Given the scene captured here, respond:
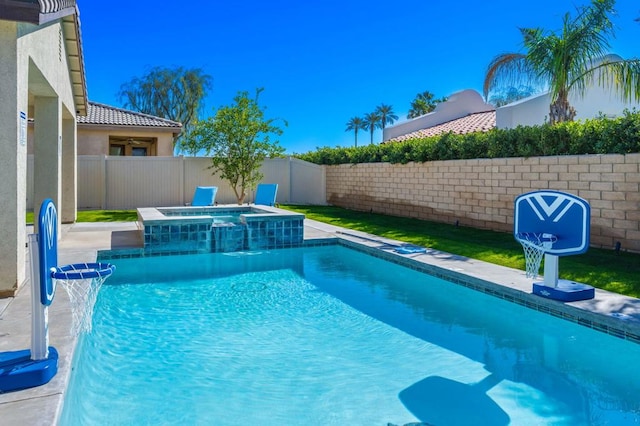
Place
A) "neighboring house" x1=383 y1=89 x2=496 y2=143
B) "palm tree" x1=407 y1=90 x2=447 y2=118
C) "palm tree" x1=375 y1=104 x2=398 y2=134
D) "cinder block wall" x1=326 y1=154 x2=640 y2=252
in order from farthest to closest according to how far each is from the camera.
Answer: "palm tree" x1=375 y1=104 x2=398 y2=134, "palm tree" x1=407 y1=90 x2=447 y2=118, "neighboring house" x1=383 y1=89 x2=496 y2=143, "cinder block wall" x1=326 y1=154 x2=640 y2=252

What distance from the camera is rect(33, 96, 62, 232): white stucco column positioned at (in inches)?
361

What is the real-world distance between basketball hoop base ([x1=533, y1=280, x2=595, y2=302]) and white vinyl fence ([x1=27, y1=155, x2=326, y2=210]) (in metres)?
15.2

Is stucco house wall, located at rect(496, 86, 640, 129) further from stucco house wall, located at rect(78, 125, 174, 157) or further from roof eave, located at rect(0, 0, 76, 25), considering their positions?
stucco house wall, located at rect(78, 125, 174, 157)

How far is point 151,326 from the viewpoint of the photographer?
19.1ft

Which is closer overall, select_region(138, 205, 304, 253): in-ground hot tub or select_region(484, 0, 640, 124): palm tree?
select_region(138, 205, 304, 253): in-ground hot tub

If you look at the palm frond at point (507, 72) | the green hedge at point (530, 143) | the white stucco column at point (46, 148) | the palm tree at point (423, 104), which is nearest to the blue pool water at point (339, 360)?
the white stucco column at point (46, 148)

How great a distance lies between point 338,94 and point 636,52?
95.0 feet

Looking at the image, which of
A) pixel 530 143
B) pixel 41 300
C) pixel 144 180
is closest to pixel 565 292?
pixel 41 300

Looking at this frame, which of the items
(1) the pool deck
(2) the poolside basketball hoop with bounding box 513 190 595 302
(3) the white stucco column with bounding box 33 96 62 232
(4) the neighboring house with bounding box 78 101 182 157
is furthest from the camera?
(4) the neighboring house with bounding box 78 101 182 157

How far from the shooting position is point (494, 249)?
9.40m

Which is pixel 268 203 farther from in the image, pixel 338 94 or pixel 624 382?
pixel 338 94

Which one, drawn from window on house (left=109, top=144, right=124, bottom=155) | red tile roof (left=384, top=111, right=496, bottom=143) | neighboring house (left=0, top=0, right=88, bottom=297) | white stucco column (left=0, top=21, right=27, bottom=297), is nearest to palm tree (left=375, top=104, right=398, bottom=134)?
red tile roof (left=384, top=111, right=496, bottom=143)

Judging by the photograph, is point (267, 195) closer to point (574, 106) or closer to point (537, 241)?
point (574, 106)

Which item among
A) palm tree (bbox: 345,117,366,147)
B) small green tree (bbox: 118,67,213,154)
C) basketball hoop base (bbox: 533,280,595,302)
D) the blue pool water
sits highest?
palm tree (bbox: 345,117,366,147)
